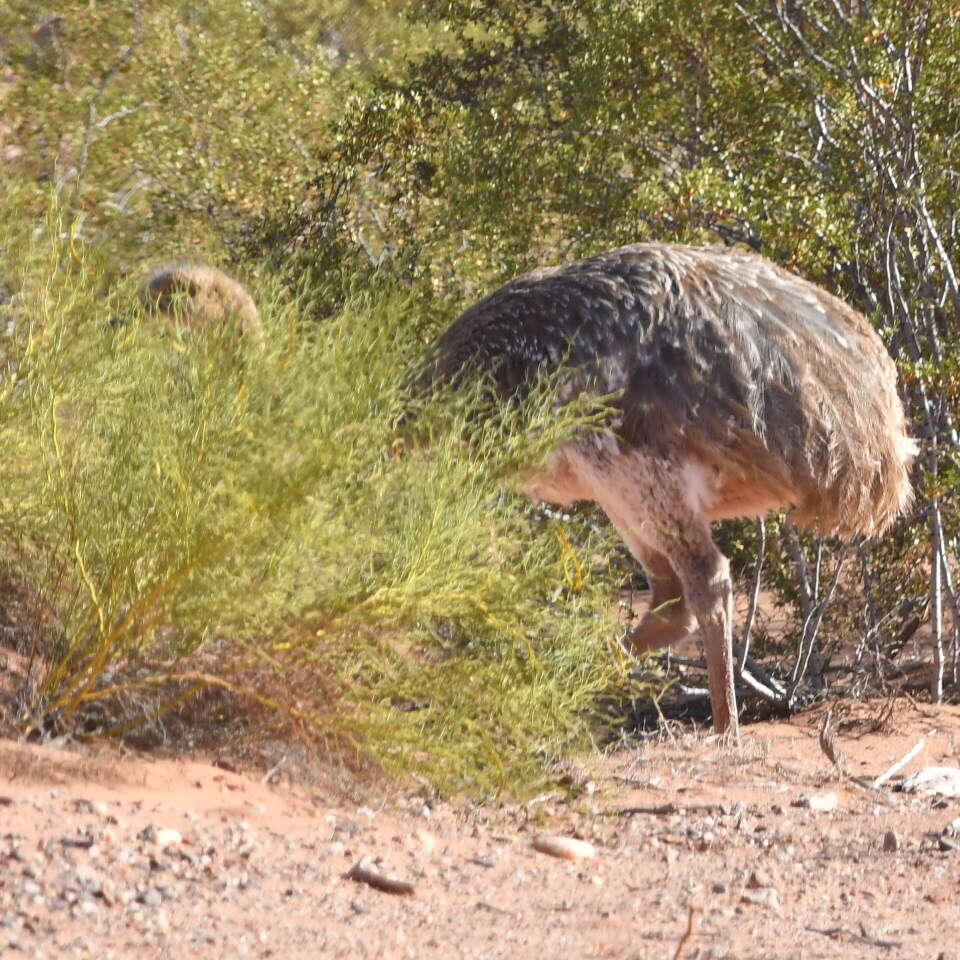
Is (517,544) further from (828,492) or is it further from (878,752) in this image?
(878,752)

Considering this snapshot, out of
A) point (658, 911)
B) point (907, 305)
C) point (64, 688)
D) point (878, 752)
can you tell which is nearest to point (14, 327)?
point (64, 688)

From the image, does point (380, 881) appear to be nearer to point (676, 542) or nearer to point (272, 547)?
point (272, 547)

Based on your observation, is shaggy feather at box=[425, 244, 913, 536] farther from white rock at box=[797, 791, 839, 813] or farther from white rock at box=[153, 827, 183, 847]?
white rock at box=[153, 827, 183, 847]

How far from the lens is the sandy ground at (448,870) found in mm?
3102

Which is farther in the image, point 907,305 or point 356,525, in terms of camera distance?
point 907,305

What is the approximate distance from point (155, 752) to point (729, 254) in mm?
2632

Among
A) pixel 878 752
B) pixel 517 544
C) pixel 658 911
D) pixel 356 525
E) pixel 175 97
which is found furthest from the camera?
pixel 175 97

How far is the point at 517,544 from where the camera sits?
13.5 feet

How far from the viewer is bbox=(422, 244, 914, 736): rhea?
5.08 metres

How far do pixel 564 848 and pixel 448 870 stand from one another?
1.29 feet

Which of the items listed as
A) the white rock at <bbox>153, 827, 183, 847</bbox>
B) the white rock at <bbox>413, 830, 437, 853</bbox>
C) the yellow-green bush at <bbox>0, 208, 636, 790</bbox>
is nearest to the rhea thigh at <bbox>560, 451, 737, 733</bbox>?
the yellow-green bush at <bbox>0, 208, 636, 790</bbox>

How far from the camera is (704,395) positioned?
509cm

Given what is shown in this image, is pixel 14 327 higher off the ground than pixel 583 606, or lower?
higher

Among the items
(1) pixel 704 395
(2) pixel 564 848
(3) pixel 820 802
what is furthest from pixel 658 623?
(2) pixel 564 848
